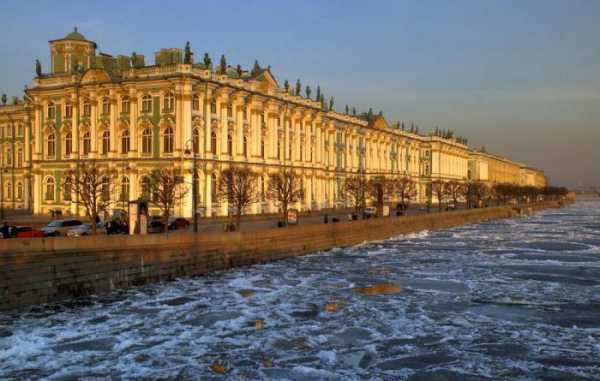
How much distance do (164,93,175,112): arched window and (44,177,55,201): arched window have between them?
51.2ft

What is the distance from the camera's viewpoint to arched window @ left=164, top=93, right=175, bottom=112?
58.2m

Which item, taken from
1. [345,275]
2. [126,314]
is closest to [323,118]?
[345,275]

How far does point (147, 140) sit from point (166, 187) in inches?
629

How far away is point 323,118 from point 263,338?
6696 cm

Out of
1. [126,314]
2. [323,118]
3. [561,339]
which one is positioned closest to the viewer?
[561,339]

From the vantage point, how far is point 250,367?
17.7m

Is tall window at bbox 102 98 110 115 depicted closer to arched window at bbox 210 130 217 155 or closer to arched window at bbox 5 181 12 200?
arched window at bbox 210 130 217 155

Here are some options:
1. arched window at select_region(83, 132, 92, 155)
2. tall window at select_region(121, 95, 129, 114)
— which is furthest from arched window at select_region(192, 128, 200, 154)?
arched window at select_region(83, 132, 92, 155)

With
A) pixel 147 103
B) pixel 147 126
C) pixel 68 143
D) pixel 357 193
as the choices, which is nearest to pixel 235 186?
pixel 147 126

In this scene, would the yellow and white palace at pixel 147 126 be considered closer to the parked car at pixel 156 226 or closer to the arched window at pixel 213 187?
the arched window at pixel 213 187

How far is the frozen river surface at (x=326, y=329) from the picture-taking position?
17469mm

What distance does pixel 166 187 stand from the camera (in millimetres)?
45000

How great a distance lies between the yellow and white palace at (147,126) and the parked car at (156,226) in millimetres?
8744

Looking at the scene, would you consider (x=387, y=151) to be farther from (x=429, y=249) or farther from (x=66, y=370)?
(x=66, y=370)
